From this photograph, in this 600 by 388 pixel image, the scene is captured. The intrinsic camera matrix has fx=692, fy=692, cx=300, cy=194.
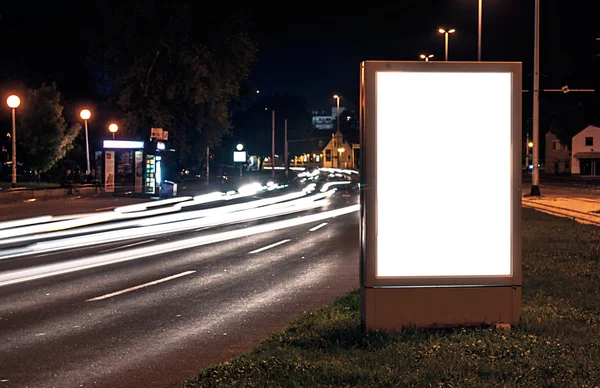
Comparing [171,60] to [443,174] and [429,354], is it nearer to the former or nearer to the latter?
[443,174]

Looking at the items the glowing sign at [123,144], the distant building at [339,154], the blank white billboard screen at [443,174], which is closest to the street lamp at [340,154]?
the distant building at [339,154]

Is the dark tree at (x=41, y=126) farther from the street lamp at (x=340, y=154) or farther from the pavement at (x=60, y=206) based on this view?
the street lamp at (x=340, y=154)

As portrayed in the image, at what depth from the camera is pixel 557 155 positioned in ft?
347

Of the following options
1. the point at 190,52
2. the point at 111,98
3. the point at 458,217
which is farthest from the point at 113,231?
the point at 111,98

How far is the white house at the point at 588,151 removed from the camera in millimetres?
88375

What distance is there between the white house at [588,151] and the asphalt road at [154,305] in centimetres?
7908

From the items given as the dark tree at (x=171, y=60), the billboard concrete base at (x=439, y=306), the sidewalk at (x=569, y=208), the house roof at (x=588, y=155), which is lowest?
the sidewalk at (x=569, y=208)

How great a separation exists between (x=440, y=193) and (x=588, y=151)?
298ft

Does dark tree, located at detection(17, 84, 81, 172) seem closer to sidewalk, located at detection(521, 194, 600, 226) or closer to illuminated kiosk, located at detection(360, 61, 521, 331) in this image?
sidewalk, located at detection(521, 194, 600, 226)

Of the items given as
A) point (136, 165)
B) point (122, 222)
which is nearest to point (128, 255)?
point (122, 222)

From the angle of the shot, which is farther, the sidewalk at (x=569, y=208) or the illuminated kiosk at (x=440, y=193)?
the sidewalk at (x=569, y=208)

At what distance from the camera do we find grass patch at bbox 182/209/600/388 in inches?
221

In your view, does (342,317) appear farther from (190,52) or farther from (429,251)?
(190,52)

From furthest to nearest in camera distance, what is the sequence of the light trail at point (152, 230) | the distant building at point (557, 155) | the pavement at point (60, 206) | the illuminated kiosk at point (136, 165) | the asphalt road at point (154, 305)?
the distant building at point (557, 155) → the illuminated kiosk at point (136, 165) → the pavement at point (60, 206) → the light trail at point (152, 230) → the asphalt road at point (154, 305)
